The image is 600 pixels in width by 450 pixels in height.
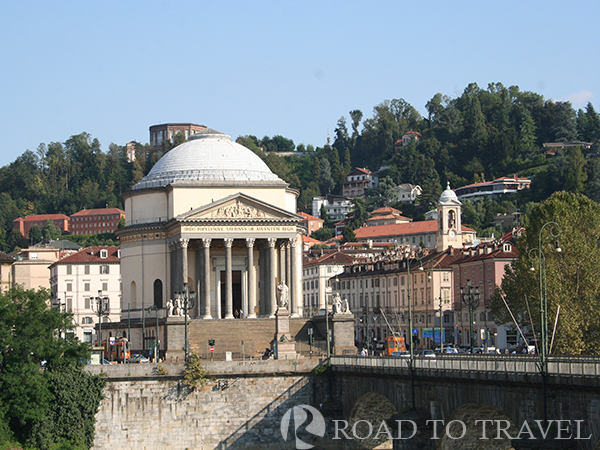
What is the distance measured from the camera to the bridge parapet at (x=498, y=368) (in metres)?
36.2

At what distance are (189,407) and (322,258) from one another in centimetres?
9418

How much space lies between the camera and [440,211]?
495 ft

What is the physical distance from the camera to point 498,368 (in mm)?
42031

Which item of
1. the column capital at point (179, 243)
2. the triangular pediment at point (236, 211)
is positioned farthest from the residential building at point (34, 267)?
the triangular pediment at point (236, 211)

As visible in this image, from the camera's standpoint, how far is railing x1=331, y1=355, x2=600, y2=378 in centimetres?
3700

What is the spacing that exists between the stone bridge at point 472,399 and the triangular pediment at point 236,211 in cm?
2405

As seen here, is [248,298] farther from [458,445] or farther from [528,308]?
[458,445]

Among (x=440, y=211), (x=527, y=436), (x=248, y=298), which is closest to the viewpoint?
(x=527, y=436)

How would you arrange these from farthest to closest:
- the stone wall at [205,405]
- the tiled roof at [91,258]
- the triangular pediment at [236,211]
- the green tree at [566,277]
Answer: the tiled roof at [91,258]
the triangular pediment at [236,211]
the green tree at [566,277]
the stone wall at [205,405]

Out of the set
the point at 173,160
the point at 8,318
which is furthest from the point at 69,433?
the point at 173,160

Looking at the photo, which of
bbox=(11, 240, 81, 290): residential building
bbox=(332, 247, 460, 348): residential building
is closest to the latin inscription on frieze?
bbox=(332, 247, 460, 348): residential building

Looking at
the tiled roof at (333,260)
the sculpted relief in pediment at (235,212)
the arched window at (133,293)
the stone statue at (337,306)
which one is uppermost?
the sculpted relief in pediment at (235,212)

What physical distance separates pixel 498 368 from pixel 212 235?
45383mm

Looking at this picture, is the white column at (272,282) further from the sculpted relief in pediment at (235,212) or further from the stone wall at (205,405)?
the stone wall at (205,405)
